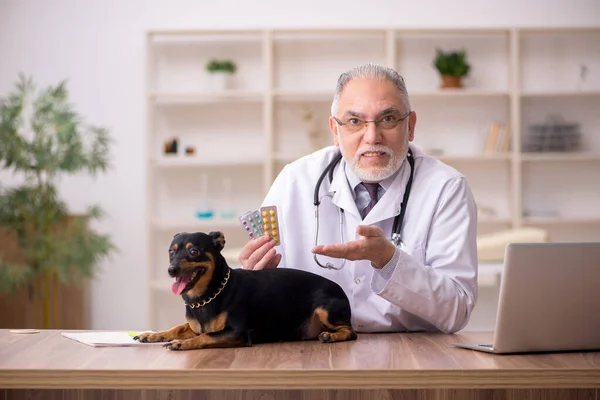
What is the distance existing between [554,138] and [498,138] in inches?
16.3

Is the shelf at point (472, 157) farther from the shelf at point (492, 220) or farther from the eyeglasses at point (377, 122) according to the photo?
the eyeglasses at point (377, 122)

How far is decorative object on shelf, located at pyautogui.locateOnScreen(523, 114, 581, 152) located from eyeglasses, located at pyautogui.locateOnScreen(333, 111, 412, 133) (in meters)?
3.92

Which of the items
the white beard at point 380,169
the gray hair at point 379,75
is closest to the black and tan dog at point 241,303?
the white beard at point 380,169

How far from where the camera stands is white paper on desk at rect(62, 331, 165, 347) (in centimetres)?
170

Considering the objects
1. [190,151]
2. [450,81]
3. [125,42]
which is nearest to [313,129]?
[190,151]

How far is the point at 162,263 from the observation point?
6.05 metres

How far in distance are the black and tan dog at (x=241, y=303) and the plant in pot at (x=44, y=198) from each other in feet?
11.7

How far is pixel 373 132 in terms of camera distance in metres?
2.11

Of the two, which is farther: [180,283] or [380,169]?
[380,169]

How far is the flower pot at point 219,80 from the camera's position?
5.81 meters

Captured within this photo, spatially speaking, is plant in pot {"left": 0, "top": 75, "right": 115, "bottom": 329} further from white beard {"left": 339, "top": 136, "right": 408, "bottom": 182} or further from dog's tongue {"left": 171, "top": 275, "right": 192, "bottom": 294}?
dog's tongue {"left": 171, "top": 275, "right": 192, "bottom": 294}

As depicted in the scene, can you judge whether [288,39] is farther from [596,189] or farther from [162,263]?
[596,189]

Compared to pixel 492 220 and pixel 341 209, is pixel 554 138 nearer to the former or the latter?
pixel 492 220

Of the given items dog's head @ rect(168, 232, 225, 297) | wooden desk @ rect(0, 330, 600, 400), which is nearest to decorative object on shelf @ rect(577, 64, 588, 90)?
wooden desk @ rect(0, 330, 600, 400)
